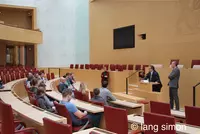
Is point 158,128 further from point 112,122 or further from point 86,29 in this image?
point 86,29

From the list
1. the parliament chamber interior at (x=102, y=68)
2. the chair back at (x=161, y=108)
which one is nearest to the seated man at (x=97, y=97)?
the parliament chamber interior at (x=102, y=68)

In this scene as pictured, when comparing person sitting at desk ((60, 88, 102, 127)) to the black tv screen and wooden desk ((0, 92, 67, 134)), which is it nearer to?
wooden desk ((0, 92, 67, 134))

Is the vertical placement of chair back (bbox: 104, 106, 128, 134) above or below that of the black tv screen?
below

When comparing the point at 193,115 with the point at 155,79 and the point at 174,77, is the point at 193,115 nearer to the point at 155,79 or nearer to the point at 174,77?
the point at 174,77

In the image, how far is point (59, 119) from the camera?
2914 mm

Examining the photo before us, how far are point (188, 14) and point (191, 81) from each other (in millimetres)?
4335

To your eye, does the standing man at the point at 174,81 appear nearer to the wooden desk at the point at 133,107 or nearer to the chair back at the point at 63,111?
the wooden desk at the point at 133,107

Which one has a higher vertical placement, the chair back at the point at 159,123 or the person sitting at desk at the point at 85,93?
the chair back at the point at 159,123

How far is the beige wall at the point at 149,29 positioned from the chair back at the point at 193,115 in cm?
670

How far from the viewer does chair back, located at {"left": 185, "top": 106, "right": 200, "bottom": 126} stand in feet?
11.2

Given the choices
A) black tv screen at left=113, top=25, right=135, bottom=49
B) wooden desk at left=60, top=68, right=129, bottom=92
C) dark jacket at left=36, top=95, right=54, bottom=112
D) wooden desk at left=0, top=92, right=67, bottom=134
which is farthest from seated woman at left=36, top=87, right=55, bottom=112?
black tv screen at left=113, top=25, right=135, bottom=49

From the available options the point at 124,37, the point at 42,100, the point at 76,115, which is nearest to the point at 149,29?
the point at 124,37

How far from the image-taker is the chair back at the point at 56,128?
2.11m

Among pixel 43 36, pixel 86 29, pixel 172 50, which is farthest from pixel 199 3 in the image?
pixel 43 36
